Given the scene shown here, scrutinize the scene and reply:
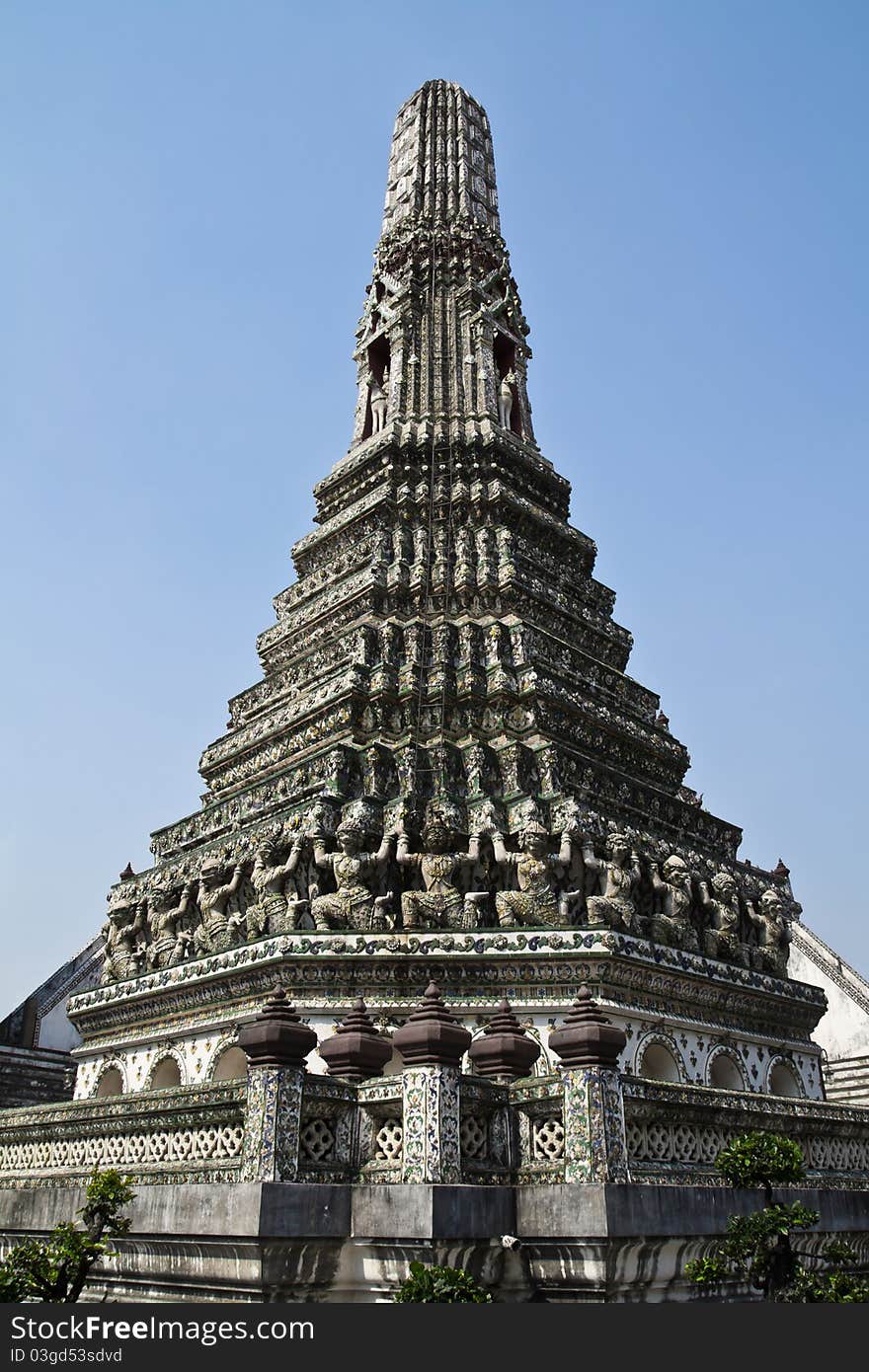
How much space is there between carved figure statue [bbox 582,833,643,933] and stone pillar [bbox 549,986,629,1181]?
5.23 m

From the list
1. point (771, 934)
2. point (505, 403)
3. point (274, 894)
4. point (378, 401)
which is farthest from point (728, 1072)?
point (378, 401)

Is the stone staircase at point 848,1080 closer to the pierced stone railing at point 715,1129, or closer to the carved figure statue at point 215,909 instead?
the pierced stone railing at point 715,1129

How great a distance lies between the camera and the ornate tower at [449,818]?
53.4 ft

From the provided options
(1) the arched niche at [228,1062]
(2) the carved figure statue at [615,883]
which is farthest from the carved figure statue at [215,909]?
(2) the carved figure statue at [615,883]

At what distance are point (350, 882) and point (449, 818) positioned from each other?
216cm

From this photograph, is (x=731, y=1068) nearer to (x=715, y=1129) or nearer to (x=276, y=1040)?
(x=715, y=1129)

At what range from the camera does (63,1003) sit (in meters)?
28.4

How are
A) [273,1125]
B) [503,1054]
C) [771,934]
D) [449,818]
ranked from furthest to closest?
[771,934]
[449,818]
[503,1054]
[273,1125]

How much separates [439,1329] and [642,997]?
9153 millimetres

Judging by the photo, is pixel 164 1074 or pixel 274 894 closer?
pixel 274 894

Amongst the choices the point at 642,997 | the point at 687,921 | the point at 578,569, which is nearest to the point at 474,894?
the point at 642,997

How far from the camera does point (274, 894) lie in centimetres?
1767

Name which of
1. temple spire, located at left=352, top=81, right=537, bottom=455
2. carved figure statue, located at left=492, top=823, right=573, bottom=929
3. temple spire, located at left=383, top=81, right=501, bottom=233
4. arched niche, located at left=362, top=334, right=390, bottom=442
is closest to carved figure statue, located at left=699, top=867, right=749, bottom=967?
carved figure statue, located at left=492, top=823, right=573, bottom=929

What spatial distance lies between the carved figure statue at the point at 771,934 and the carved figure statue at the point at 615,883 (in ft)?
12.1
